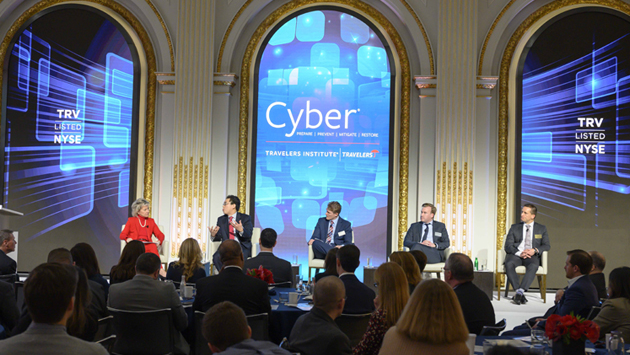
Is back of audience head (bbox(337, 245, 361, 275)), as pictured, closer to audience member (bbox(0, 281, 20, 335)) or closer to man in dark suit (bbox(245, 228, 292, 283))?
man in dark suit (bbox(245, 228, 292, 283))

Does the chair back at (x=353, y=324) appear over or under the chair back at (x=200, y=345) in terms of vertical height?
over

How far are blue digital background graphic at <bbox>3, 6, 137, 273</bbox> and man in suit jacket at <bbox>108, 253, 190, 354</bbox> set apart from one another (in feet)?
17.7

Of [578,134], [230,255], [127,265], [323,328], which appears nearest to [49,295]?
[323,328]

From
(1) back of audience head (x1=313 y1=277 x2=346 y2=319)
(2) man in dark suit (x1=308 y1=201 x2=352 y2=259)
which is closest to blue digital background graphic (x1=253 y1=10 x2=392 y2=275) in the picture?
(2) man in dark suit (x1=308 y1=201 x2=352 y2=259)

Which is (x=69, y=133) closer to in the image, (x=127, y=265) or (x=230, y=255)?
(x=127, y=265)

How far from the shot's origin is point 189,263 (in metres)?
4.65

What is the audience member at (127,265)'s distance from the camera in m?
3.97

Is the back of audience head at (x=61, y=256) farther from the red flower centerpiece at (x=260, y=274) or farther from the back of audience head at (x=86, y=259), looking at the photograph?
the red flower centerpiece at (x=260, y=274)

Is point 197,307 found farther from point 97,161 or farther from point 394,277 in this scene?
point 97,161

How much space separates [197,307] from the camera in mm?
3590

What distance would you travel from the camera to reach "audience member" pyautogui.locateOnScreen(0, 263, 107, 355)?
185 cm

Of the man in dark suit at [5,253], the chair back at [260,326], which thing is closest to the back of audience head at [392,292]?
the chair back at [260,326]

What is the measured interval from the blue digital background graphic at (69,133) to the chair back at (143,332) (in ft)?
18.2

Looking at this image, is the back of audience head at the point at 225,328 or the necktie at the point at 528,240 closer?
the back of audience head at the point at 225,328
